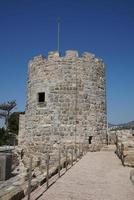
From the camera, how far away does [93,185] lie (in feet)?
24.6

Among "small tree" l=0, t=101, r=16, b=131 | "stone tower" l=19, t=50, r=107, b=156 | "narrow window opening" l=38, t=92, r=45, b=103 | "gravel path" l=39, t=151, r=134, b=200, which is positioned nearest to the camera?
"gravel path" l=39, t=151, r=134, b=200

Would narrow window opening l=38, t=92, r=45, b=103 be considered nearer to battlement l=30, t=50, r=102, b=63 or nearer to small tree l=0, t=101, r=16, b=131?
battlement l=30, t=50, r=102, b=63

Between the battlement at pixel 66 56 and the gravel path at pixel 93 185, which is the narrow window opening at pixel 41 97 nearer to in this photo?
the battlement at pixel 66 56

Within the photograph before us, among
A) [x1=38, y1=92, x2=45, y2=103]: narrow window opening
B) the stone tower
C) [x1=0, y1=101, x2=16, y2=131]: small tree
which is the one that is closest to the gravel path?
the stone tower

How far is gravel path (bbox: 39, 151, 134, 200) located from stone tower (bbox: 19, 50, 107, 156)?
5.27 m

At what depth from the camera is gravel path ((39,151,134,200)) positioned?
638 centimetres

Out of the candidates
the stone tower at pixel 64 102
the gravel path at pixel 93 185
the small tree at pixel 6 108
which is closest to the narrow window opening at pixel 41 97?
the stone tower at pixel 64 102

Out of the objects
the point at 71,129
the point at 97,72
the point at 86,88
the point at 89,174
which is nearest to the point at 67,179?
the point at 89,174

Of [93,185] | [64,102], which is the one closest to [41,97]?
[64,102]

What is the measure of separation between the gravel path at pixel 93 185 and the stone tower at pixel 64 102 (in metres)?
5.27

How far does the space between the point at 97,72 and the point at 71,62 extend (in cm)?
175

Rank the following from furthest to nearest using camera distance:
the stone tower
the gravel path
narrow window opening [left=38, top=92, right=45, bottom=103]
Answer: narrow window opening [left=38, top=92, right=45, bottom=103]
the stone tower
the gravel path

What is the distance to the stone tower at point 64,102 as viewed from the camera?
15.5 meters

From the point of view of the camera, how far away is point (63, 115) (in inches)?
611
